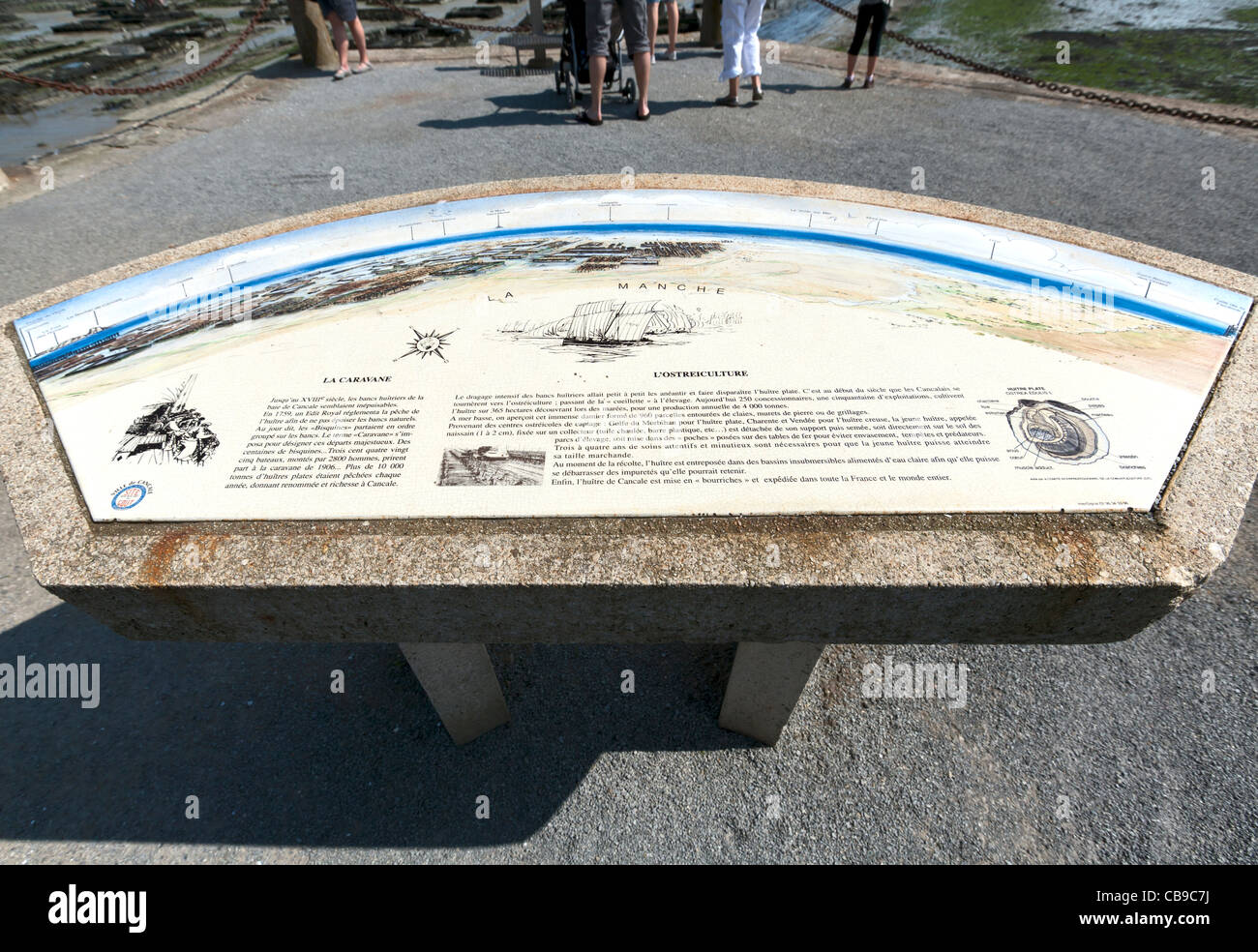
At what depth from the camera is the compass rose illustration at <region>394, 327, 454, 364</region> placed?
2.05 m

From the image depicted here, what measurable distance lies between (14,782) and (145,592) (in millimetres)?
1483

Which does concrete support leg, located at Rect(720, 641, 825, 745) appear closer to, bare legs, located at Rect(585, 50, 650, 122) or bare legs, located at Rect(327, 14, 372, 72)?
bare legs, located at Rect(585, 50, 650, 122)

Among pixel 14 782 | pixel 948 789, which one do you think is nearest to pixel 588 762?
pixel 948 789

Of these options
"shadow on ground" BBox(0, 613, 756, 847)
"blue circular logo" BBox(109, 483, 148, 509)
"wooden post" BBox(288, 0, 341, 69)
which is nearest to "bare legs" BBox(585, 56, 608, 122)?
"wooden post" BBox(288, 0, 341, 69)

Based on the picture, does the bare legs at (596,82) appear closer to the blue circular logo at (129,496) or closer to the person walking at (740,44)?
the person walking at (740,44)

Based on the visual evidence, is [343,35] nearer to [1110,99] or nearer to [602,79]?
[602,79]

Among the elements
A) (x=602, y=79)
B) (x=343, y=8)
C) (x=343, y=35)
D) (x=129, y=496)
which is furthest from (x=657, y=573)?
(x=343, y=35)

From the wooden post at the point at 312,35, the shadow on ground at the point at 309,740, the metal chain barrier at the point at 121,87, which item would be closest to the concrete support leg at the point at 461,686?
the shadow on ground at the point at 309,740

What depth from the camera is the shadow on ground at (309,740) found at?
84.3 inches

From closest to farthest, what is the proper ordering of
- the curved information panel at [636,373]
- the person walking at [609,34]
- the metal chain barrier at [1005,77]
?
the curved information panel at [636,373] → the metal chain barrier at [1005,77] → the person walking at [609,34]

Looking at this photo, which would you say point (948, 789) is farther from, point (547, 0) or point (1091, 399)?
point (547, 0)

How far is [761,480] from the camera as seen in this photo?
1621 mm

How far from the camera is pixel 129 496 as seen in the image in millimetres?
1677

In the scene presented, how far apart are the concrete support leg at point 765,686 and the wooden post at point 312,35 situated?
33.0 feet
